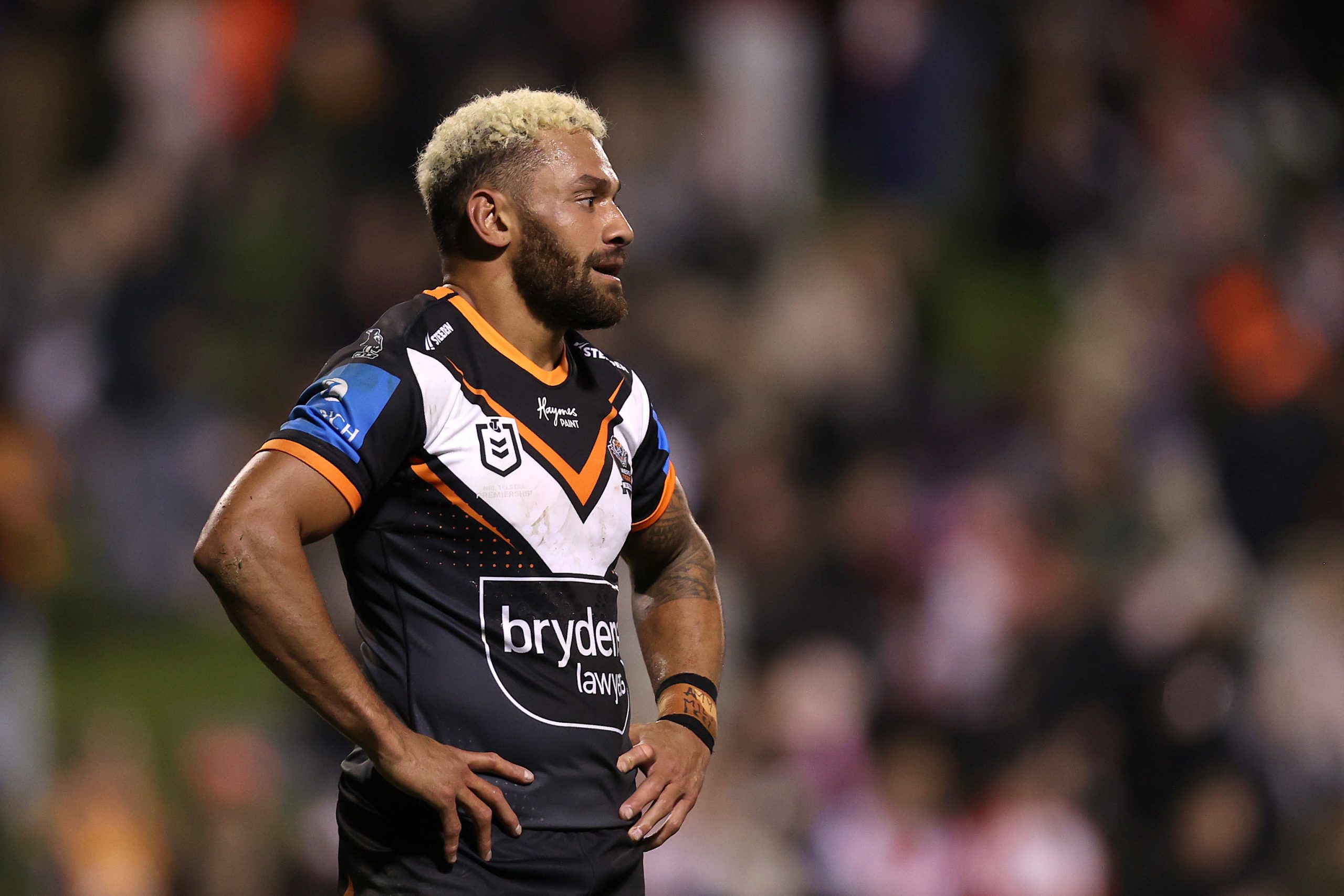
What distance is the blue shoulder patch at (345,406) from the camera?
291 centimetres

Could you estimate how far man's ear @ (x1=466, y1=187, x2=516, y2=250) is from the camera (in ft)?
10.6

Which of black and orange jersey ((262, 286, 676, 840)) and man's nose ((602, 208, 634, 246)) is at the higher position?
man's nose ((602, 208, 634, 246))

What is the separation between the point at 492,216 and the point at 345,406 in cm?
54

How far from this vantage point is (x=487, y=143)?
10.8 feet

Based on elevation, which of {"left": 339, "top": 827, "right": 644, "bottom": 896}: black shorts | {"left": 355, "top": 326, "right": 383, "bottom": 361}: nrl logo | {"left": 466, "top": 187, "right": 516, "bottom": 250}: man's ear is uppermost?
{"left": 466, "top": 187, "right": 516, "bottom": 250}: man's ear

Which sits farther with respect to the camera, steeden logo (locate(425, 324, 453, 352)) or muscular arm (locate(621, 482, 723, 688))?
muscular arm (locate(621, 482, 723, 688))

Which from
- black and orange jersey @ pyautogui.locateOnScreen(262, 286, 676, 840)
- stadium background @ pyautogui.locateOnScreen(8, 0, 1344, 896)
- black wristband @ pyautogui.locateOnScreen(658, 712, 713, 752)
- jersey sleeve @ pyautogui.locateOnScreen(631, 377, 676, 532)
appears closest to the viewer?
black and orange jersey @ pyautogui.locateOnScreen(262, 286, 676, 840)

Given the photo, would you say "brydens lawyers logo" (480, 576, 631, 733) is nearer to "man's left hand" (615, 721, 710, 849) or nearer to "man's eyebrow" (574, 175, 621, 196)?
"man's left hand" (615, 721, 710, 849)

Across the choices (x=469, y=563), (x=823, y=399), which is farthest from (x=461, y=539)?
(x=823, y=399)

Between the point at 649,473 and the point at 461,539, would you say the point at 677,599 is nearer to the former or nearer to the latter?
the point at 649,473

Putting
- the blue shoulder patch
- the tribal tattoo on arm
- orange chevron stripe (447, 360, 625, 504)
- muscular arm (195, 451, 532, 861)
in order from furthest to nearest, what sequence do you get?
the tribal tattoo on arm
orange chevron stripe (447, 360, 625, 504)
the blue shoulder patch
muscular arm (195, 451, 532, 861)

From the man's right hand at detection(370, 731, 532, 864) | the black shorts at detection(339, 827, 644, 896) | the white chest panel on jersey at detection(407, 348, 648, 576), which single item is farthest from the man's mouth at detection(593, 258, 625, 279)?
the black shorts at detection(339, 827, 644, 896)

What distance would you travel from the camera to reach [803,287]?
30.3 ft

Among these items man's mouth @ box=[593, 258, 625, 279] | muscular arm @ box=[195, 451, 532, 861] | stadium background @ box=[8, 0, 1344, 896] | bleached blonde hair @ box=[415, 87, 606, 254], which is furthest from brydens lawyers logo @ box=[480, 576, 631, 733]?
stadium background @ box=[8, 0, 1344, 896]
